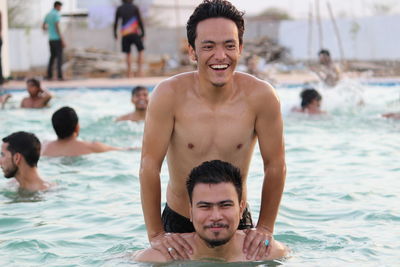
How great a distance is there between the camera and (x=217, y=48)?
12.5 feet

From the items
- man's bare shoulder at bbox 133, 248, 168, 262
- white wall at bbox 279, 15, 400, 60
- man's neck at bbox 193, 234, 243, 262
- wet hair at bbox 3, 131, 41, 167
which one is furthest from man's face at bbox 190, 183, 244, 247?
white wall at bbox 279, 15, 400, 60

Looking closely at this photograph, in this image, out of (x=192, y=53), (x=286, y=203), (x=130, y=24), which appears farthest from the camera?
(x=130, y=24)

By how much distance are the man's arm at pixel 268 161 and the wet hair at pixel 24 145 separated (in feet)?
9.81

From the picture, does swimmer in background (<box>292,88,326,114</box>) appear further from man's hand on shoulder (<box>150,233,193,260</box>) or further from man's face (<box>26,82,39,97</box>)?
man's hand on shoulder (<box>150,233,193,260</box>)

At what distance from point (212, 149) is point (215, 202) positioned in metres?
0.41

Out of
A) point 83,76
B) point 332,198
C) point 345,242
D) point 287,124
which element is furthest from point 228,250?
point 83,76

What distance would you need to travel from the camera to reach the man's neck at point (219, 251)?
4062mm


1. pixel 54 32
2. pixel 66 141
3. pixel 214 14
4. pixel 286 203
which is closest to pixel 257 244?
pixel 214 14

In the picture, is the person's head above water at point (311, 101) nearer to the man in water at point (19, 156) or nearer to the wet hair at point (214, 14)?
the man in water at point (19, 156)

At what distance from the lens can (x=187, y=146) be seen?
4.12 meters

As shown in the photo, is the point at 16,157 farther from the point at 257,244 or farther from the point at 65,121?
the point at 257,244

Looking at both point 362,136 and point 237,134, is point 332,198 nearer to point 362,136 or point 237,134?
point 237,134

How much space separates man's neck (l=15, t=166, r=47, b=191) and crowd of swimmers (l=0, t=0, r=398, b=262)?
265 cm

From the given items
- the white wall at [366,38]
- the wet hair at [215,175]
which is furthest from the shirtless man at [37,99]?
the white wall at [366,38]
